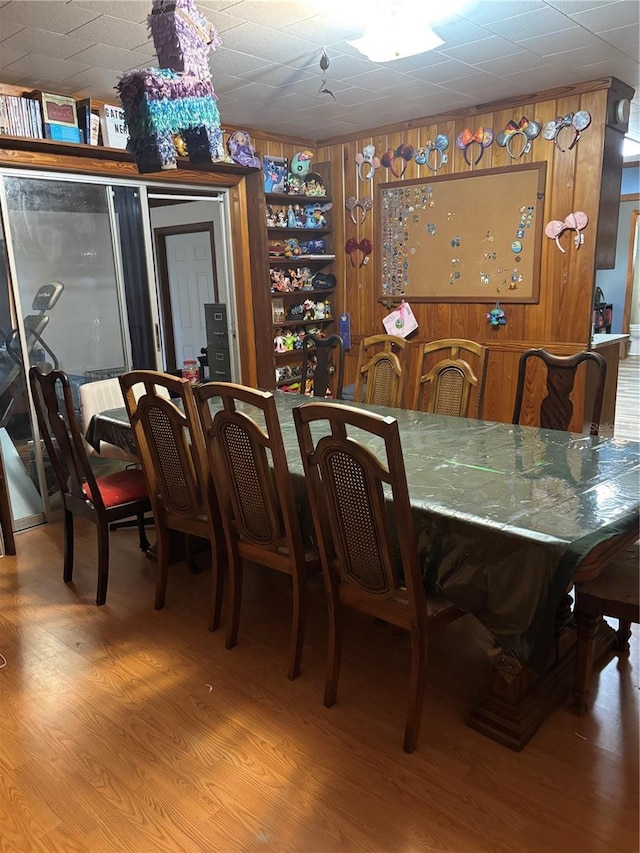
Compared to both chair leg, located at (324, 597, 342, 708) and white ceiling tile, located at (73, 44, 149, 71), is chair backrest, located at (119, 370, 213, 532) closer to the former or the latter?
chair leg, located at (324, 597, 342, 708)

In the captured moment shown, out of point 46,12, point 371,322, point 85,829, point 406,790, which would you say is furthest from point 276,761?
point 371,322

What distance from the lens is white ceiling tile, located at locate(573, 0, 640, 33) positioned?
2.70m

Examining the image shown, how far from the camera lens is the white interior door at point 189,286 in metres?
6.05

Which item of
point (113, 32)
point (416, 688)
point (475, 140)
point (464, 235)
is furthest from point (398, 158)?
point (416, 688)

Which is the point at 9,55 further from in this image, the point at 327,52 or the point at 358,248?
the point at 358,248

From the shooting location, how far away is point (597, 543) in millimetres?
1623

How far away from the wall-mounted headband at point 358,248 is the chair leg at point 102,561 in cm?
321

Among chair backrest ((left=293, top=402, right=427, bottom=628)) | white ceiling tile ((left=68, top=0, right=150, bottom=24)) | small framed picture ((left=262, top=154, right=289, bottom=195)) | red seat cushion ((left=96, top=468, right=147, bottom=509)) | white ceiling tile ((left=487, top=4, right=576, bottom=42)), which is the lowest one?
red seat cushion ((left=96, top=468, right=147, bottom=509))

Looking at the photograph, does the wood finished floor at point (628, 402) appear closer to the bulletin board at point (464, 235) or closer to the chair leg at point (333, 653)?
the bulletin board at point (464, 235)

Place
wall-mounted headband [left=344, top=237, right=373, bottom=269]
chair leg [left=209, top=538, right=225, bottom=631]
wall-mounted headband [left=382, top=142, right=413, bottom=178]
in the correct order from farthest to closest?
1. wall-mounted headband [left=344, top=237, right=373, bottom=269]
2. wall-mounted headband [left=382, top=142, right=413, bottom=178]
3. chair leg [left=209, top=538, right=225, bottom=631]

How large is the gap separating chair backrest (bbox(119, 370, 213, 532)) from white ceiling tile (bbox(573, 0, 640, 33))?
2.37m

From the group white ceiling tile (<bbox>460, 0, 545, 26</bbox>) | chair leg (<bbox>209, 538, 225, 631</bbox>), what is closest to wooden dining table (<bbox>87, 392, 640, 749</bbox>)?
chair leg (<bbox>209, 538, 225, 631</bbox>)

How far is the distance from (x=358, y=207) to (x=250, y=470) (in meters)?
3.47

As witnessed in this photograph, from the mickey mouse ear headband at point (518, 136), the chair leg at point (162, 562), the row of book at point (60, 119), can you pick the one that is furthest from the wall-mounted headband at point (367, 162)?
the chair leg at point (162, 562)
